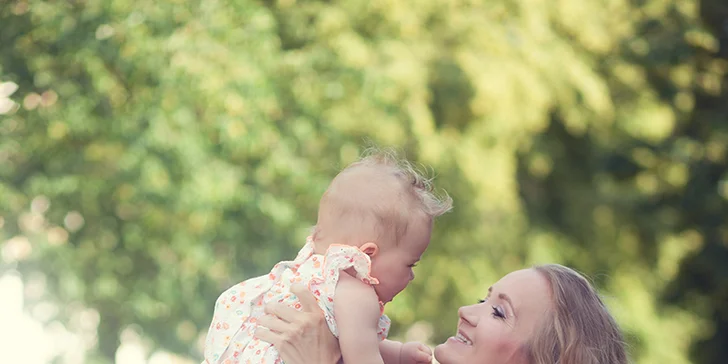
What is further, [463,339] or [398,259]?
[463,339]

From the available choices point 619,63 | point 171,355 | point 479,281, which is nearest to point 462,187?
point 479,281

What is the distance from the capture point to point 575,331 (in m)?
1.75

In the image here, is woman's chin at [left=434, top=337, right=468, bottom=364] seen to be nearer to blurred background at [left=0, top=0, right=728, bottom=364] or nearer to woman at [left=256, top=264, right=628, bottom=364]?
woman at [left=256, top=264, right=628, bottom=364]

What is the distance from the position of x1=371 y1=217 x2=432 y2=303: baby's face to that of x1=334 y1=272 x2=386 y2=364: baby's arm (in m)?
0.04

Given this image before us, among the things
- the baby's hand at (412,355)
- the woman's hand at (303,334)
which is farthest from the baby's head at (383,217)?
the baby's hand at (412,355)

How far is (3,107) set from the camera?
21.0 feet

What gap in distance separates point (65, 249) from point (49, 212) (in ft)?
0.83

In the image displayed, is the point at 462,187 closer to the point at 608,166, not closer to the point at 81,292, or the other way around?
the point at 608,166

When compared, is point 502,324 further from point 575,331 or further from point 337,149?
point 337,149

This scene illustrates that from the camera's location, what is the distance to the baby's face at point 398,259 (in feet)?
5.48

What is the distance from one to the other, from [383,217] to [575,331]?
15.7 inches

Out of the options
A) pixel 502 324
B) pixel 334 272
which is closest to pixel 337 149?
pixel 502 324

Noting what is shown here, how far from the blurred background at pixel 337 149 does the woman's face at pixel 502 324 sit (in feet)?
15.1

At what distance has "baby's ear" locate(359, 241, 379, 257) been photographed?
1.66 metres
